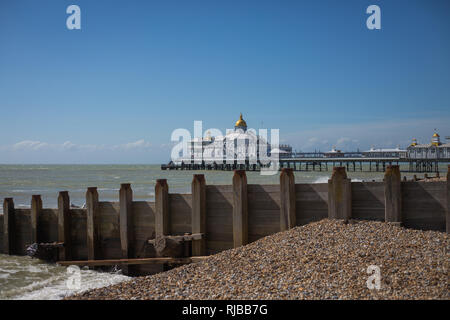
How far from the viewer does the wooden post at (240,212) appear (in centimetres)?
774

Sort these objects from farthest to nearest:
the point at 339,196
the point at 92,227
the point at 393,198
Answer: the point at 92,227 → the point at 339,196 → the point at 393,198

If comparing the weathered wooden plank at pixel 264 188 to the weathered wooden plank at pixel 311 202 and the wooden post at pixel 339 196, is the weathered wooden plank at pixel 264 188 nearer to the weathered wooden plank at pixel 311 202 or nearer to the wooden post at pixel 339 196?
the weathered wooden plank at pixel 311 202

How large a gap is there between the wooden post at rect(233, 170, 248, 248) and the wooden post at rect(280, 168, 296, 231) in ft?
2.33

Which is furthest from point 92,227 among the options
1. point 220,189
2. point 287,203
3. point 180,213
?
point 287,203

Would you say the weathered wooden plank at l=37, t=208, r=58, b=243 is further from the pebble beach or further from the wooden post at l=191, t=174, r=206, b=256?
the pebble beach

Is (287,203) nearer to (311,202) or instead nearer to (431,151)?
(311,202)

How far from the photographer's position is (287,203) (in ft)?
24.8

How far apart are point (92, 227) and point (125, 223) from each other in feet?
2.76

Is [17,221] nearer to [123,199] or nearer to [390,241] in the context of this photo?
[123,199]

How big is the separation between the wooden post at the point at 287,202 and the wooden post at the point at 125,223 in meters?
3.21

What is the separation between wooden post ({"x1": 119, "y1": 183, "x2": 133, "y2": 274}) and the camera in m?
8.45

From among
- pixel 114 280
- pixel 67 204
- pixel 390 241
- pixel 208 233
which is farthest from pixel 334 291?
pixel 67 204
